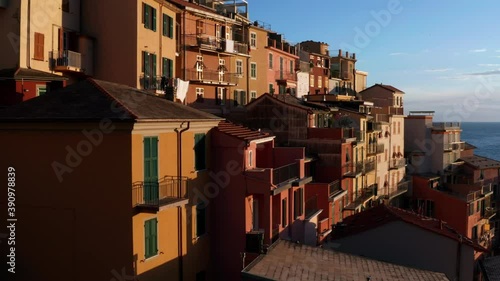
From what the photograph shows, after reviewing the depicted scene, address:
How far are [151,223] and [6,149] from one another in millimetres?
5266

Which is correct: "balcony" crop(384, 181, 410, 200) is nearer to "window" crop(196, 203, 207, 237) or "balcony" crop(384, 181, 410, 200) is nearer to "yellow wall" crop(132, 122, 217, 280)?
"window" crop(196, 203, 207, 237)

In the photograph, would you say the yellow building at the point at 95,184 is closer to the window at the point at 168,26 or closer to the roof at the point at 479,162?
the window at the point at 168,26

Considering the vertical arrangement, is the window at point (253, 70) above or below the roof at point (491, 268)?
above

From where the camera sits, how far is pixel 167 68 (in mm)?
32656

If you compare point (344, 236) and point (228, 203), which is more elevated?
point (228, 203)

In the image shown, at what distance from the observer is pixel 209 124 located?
65.9 ft

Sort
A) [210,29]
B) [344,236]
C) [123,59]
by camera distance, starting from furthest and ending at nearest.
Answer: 1. [210,29]
2. [123,59]
3. [344,236]

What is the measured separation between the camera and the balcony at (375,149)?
149 ft

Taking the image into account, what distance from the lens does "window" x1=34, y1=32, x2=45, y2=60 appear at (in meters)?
25.7

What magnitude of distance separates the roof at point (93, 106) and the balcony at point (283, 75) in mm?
33910

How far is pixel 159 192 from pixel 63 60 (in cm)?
1356

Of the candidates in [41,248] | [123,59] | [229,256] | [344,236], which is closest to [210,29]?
[123,59]

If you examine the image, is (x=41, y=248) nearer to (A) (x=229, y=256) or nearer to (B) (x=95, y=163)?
(B) (x=95, y=163)

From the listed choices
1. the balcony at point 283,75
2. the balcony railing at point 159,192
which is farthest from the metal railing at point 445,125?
the balcony railing at point 159,192
